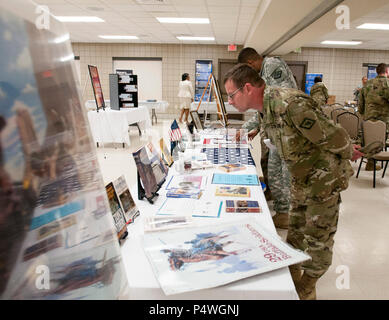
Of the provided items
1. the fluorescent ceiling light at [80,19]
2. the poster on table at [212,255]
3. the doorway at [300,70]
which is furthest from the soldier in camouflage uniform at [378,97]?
the doorway at [300,70]

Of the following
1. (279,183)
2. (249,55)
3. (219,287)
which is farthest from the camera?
(279,183)

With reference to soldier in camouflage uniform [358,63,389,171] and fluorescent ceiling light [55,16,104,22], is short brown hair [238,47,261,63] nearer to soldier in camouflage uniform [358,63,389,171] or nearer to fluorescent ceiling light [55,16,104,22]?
soldier in camouflage uniform [358,63,389,171]

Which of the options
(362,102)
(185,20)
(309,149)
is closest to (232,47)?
(185,20)

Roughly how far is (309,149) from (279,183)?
1362 millimetres

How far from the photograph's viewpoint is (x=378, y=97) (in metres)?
4.69

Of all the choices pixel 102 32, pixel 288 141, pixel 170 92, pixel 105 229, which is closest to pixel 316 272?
pixel 288 141

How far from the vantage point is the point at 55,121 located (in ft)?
1.50

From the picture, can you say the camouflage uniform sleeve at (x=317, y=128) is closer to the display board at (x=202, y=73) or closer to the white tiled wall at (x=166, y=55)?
the white tiled wall at (x=166, y=55)

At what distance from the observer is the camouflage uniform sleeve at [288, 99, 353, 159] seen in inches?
50.7

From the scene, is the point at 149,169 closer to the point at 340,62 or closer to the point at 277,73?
the point at 277,73

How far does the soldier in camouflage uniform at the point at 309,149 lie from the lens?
4.33 feet

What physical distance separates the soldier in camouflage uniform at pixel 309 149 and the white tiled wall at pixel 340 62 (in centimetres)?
1085

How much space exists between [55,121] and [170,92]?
11489 mm
